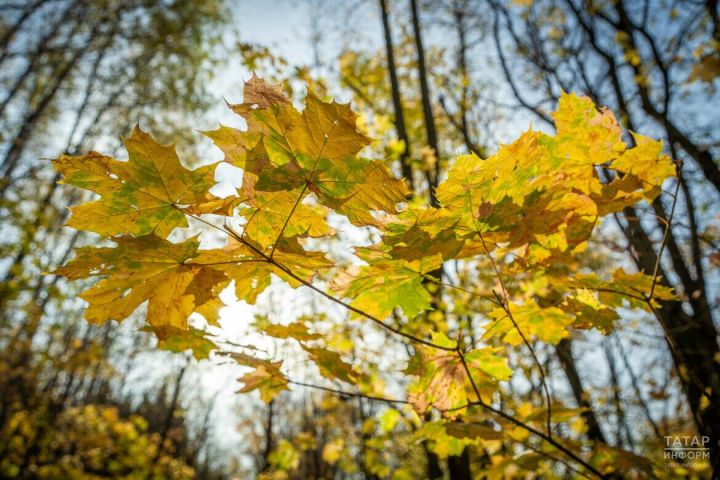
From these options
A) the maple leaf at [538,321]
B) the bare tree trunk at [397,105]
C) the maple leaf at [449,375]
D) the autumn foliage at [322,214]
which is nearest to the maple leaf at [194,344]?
the autumn foliage at [322,214]

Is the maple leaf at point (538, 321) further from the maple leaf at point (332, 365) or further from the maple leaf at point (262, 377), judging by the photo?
the maple leaf at point (262, 377)

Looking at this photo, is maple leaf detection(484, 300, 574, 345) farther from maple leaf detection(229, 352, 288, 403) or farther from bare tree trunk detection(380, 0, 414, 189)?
bare tree trunk detection(380, 0, 414, 189)

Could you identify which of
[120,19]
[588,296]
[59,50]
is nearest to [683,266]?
[588,296]

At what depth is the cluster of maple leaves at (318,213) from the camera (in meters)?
0.83

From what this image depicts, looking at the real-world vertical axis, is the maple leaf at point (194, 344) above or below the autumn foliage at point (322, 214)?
below

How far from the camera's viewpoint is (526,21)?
3545 millimetres

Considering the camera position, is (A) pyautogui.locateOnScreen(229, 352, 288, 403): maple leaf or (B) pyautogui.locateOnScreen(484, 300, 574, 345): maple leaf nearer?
(A) pyautogui.locateOnScreen(229, 352, 288, 403): maple leaf

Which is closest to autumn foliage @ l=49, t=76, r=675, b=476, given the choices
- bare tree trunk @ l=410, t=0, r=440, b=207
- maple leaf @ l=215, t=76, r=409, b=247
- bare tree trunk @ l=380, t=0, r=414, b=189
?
maple leaf @ l=215, t=76, r=409, b=247

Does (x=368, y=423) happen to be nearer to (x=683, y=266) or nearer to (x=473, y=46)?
(x=683, y=266)

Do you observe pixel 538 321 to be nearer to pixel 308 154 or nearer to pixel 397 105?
pixel 308 154

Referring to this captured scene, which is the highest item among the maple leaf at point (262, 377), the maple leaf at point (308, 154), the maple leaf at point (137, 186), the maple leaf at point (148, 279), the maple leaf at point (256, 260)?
the maple leaf at point (308, 154)

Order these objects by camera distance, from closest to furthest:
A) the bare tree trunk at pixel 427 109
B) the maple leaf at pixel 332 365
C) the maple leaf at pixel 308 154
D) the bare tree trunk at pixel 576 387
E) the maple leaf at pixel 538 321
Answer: the maple leaf at pixel 308 154 → the maple leaf at pixel 332 365 → the maple leaf at pixel 538 321 → the bare tree trunk at pixel 576 387 → the bare tree trunk at pixel 427 109

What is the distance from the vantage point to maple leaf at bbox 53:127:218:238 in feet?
2.72

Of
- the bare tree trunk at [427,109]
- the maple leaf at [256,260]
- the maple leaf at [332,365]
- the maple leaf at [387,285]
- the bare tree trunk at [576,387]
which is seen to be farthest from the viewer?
the bare tree trunk at [427,109]
